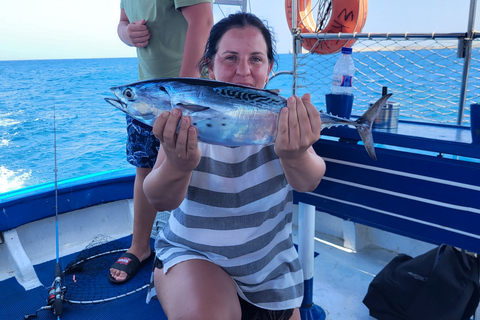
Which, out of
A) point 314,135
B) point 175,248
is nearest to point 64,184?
point 175,248

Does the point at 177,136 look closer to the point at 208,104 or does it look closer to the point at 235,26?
the point at 208,104

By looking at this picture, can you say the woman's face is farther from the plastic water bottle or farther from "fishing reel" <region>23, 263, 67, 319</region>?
"fishing reel" <region>23, 263, 67, 319</region>

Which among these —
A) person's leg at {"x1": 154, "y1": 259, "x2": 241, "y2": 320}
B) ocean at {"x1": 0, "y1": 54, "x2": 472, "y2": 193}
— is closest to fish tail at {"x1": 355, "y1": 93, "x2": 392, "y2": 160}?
person's leg at {"x1": 154, "y1": 259, "x2": 241, "y2": 320}

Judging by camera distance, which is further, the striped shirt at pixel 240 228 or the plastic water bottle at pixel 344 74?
the plastic water bottle at pixel 344 74

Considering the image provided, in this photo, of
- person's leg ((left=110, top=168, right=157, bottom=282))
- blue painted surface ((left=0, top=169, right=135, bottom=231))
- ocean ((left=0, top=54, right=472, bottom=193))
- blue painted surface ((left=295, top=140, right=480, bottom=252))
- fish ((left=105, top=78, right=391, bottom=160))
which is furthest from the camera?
ocean ((left=0, top=54, right=472, bottom=193))

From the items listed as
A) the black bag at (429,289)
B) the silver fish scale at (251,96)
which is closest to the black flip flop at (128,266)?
the black bag at (429,289)

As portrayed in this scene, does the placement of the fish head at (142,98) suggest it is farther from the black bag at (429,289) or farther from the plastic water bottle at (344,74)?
the black bag at (429,289)

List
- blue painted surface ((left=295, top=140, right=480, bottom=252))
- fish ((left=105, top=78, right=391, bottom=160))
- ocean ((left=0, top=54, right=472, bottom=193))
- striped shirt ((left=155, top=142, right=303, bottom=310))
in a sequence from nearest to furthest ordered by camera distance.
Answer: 1. fish ((left=105, top=78, right=391, bottom=160))
2. striped shirt ((left=155, top=142, right=303, bottom=310))
3. blue painted surface ((left=295, top=140, right=480, bottom=252))
4. ocean ((left=0, top=54, right=472, bottom=193))

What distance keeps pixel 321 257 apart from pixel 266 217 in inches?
53.9

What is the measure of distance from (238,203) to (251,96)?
35cm

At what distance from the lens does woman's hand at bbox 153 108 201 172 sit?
86 cm

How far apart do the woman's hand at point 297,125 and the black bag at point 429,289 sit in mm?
1090

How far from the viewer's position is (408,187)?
1294 millimetres

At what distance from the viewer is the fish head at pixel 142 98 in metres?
0.85
